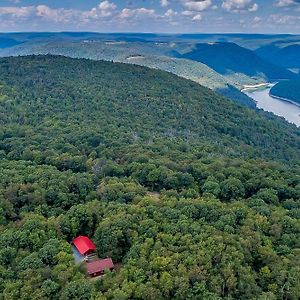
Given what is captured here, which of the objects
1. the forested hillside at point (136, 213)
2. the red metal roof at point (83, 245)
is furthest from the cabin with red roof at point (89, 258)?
the forested hillside at point (136, 213)

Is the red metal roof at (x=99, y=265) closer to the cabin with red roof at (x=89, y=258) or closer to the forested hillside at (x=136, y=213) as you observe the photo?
the cabin with red roof at (x=89, y=258)

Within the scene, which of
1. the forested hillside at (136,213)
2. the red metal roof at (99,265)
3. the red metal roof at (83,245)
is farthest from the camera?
the red metal roof at (83,245)

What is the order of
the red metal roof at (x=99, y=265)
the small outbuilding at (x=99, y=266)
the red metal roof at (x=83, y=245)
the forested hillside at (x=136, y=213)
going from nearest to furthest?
the forested hillside at (x=136, y=213) → the small outbuilding at (x=99, y=266) → the red metal roof at (x=99, y=265) → the red metal roof at (x=83, y=245)

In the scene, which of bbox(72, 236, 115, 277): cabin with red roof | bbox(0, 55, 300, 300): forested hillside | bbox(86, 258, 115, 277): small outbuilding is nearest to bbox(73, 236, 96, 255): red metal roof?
bbox(72, 236, 115, 277): cabin with red roof

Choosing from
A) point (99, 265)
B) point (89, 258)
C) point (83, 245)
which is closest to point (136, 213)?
point (83, 245)

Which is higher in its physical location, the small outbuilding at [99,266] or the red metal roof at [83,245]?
the red metal roof at [83,245]

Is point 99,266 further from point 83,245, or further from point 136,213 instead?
point 136,213

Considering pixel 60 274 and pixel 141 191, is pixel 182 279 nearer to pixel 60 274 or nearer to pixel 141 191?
pixel 60 274

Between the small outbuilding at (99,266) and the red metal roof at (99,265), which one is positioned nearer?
the small outbuilding at (99,266)

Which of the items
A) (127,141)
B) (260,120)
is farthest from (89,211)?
(260,120)
